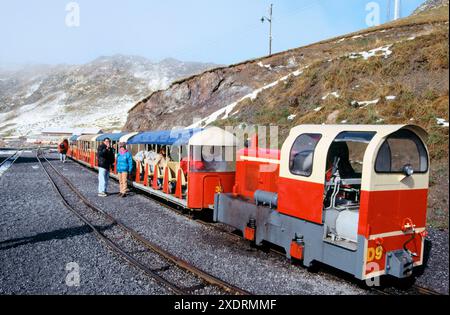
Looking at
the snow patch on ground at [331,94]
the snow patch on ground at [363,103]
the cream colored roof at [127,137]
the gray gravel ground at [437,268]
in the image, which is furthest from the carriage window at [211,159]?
the snow patch on ground at [331,94]

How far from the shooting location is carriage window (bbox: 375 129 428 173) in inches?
226

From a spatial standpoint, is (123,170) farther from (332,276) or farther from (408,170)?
(408,170)

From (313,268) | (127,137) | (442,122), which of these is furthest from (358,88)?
(313,268)

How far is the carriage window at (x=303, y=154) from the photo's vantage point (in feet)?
21.0

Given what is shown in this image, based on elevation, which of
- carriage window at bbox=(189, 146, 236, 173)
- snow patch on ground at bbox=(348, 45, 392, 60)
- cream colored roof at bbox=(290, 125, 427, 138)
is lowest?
carriage window at bbox=(189, 146, 236, 173)

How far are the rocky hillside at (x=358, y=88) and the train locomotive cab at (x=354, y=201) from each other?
405 centimetres

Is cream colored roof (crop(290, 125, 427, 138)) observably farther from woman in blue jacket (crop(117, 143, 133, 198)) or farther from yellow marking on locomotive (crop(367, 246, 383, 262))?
woman in blue jacket (crop(117, 143, 133, 198))

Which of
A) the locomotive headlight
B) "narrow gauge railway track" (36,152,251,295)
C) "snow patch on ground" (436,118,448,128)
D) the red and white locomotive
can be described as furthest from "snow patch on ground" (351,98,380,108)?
"narrow gauge railway track" (36,152,251,295)

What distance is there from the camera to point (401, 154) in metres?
6.02

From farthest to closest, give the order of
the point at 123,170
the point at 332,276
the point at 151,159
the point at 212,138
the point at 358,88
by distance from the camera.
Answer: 1. the point at 358,88
2. the point at 123,170
3. the point at 151,159
4. the point at 212,138
5. the point at 332,276

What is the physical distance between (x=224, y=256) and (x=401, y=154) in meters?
3.84

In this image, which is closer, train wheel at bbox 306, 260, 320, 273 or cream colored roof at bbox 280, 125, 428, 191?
cream colored roof at bbox 280, 125, 428, 191

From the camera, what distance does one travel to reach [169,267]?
268 inches

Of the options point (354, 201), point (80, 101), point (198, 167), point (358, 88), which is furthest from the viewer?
point (80, 101)
